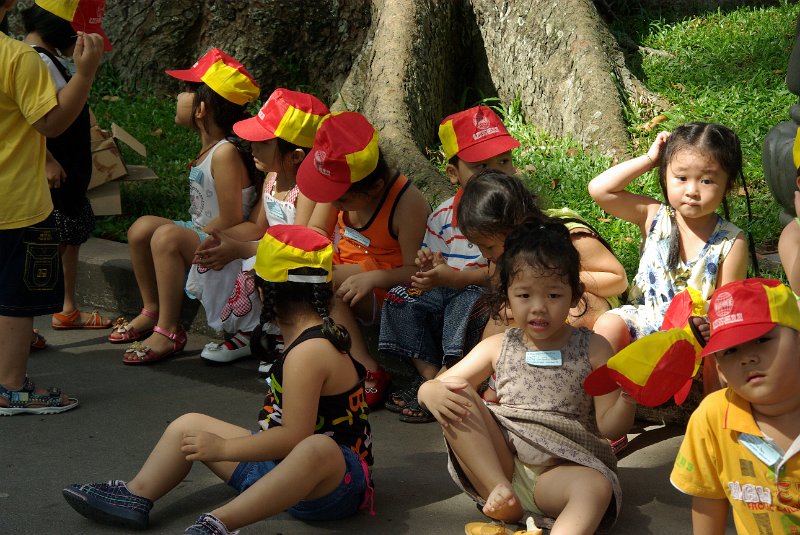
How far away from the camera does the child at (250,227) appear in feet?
15.5

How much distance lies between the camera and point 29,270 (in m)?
4.27

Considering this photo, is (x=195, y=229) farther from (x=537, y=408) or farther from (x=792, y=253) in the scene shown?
(x=792, y=253)

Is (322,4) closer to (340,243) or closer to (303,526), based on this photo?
(340,243)

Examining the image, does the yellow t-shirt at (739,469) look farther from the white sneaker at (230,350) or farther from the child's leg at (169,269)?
the child's leg at (169,269)

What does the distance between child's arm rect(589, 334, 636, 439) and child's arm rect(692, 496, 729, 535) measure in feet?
1.34

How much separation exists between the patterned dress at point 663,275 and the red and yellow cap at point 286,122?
162 centimetres

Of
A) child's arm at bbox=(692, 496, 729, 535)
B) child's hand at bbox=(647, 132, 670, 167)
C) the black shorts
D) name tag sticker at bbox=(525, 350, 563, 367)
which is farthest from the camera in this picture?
the black shorts

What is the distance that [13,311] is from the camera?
13.9 feet

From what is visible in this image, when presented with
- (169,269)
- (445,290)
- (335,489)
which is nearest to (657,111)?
(445,290)

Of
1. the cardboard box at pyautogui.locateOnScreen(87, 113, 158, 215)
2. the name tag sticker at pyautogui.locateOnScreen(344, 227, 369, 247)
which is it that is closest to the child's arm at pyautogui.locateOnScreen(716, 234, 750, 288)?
the name tag sticker at pyautogui.locateOnScreen(344, 227, 369, 247)

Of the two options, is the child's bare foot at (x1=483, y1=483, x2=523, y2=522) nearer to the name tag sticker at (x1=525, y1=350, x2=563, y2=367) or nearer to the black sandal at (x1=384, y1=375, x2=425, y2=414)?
the name tag sticker at (x1=525, y1=350, x2=563, y2=367)

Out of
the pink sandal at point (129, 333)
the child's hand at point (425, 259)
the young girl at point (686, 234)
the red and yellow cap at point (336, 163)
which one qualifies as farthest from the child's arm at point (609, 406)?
the pink sandal at point (129, 333)

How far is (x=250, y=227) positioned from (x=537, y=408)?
2.09 meters

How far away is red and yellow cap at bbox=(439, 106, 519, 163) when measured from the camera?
14.3ft
